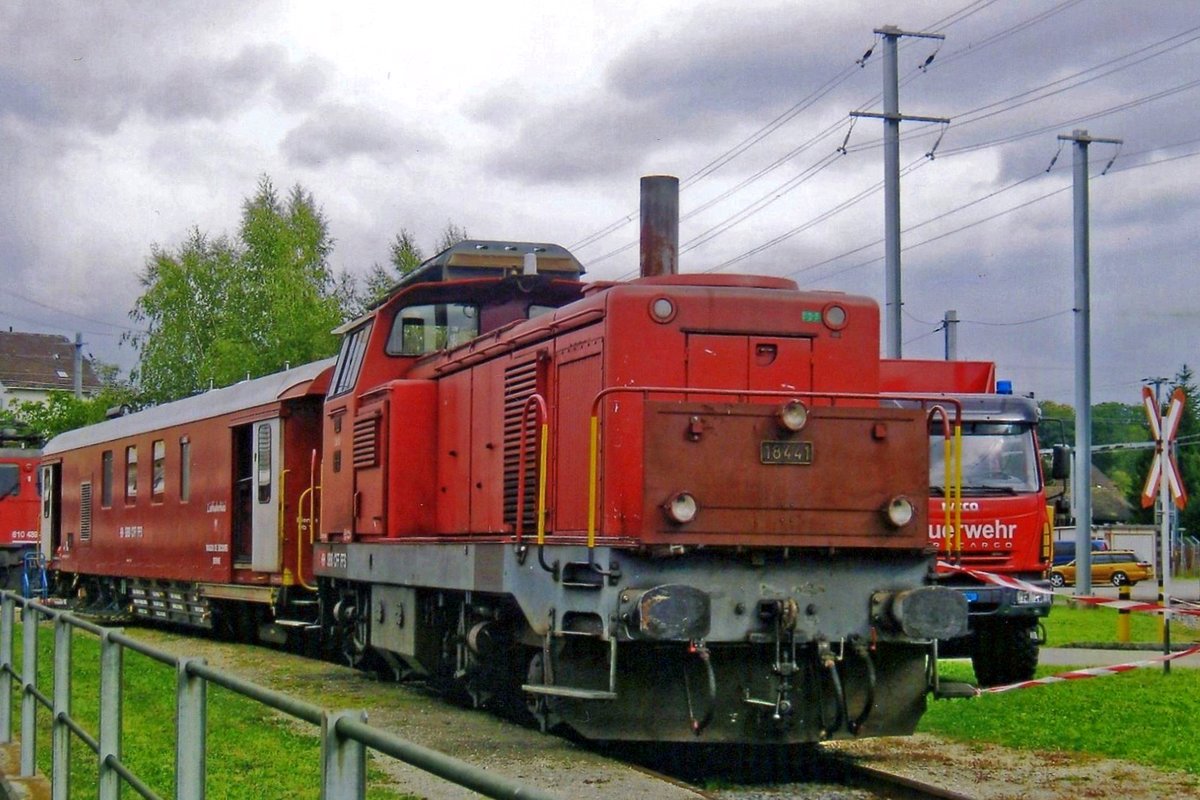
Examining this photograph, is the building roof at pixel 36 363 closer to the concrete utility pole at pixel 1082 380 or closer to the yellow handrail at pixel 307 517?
the concrete utility pole at pixel 1082 380

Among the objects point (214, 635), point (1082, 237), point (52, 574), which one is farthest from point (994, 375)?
point (52, 574)

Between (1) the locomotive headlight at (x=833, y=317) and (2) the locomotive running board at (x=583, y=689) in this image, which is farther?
(1) the locomotive headlight at (x=833, y=317)

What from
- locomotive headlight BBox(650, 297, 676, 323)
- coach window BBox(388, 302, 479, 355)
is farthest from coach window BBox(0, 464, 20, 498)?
locomotive headlight BBox(650, 297, 676, 323)

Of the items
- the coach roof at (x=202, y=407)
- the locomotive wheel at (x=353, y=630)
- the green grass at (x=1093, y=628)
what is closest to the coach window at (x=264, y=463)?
the coach roof at (x=202, y=407)

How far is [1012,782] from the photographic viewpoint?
8906 mm

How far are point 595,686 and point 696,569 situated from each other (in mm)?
1166

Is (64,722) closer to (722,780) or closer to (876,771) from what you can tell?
(722,780)

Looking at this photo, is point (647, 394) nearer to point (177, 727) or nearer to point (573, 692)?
point (573, 692)

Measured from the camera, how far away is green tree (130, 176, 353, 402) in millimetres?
47312

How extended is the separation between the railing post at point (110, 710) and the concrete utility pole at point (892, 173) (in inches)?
671

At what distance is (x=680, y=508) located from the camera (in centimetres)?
848

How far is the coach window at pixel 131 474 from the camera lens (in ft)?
75.2

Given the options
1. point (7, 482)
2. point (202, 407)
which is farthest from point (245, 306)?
point (202, 407)

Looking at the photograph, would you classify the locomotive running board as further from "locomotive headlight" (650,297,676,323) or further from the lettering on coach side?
the lettering on coach side
